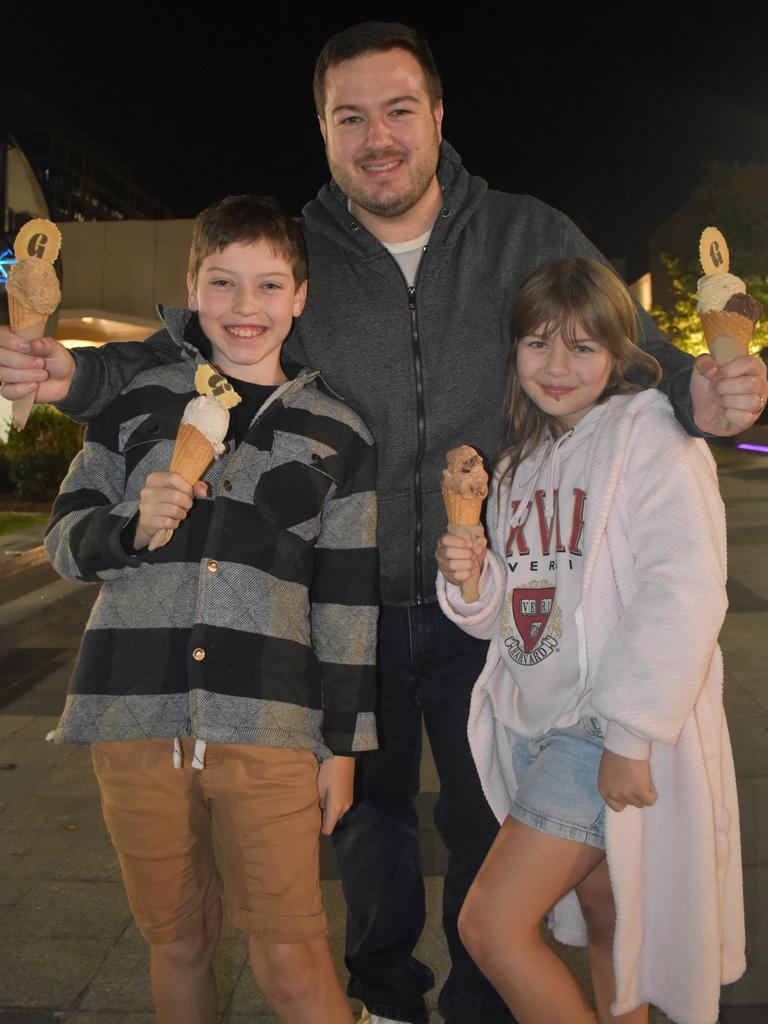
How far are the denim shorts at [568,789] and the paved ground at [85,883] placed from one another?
1.13 meters

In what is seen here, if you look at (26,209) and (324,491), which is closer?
(324,491)

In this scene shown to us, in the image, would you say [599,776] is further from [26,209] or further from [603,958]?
[26,209]

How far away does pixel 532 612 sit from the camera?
8.43ft

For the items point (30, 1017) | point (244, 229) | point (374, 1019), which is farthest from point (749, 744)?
point (244, 229)

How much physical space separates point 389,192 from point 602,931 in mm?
2181

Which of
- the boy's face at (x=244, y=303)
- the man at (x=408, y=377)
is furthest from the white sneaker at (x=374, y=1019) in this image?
the boy's face at (x=244, y=303)

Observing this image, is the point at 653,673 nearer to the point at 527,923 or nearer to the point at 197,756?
the point at 527,923

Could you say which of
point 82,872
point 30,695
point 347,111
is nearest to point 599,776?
point 347,111

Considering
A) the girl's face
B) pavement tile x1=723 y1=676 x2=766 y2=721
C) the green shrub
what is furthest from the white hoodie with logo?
the green shrub

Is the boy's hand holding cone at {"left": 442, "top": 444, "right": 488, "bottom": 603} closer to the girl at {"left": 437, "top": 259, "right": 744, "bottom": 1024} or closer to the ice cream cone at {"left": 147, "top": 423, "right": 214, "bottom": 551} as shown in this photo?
the girl at {"left": 437, "top": 259, "right": 744, "bottom": 1024}

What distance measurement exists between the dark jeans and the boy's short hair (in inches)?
44.7

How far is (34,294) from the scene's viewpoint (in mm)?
2352

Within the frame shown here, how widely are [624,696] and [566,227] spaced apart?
1.59 m

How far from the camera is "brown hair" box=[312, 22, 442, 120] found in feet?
9.81
